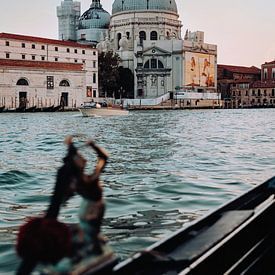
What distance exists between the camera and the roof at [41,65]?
35781 millimetres

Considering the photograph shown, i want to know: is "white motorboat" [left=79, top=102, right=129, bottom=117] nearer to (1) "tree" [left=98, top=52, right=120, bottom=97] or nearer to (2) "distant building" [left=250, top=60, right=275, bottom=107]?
(1) "tree" [left=98, top=52, right=120, bottom=97]

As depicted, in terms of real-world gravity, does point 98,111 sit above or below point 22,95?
below

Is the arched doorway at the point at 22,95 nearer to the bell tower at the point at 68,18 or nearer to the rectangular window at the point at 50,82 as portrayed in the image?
the rectangular window at the point at 50,82

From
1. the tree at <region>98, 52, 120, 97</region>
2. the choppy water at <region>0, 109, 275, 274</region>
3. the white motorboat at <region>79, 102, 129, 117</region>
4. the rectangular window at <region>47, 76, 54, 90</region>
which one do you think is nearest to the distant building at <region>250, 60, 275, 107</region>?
the tree at <region>98, 52, 120, 97</region>

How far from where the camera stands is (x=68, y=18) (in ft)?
187

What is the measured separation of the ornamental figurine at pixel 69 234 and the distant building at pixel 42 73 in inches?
1393

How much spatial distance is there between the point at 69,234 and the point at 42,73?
37.0 metres

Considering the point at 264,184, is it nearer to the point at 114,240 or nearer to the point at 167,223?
the point at 114,240

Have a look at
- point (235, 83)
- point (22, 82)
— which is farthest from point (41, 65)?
point (235, 83)

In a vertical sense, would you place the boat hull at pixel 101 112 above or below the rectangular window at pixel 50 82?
below

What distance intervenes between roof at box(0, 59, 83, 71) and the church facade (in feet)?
29.0

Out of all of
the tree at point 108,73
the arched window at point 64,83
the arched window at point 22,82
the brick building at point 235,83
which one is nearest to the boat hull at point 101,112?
the arched window at point 22,82

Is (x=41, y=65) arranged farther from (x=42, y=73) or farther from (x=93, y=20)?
(x=93, y=20)

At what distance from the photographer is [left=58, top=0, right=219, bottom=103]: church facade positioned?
46406 millimetres
